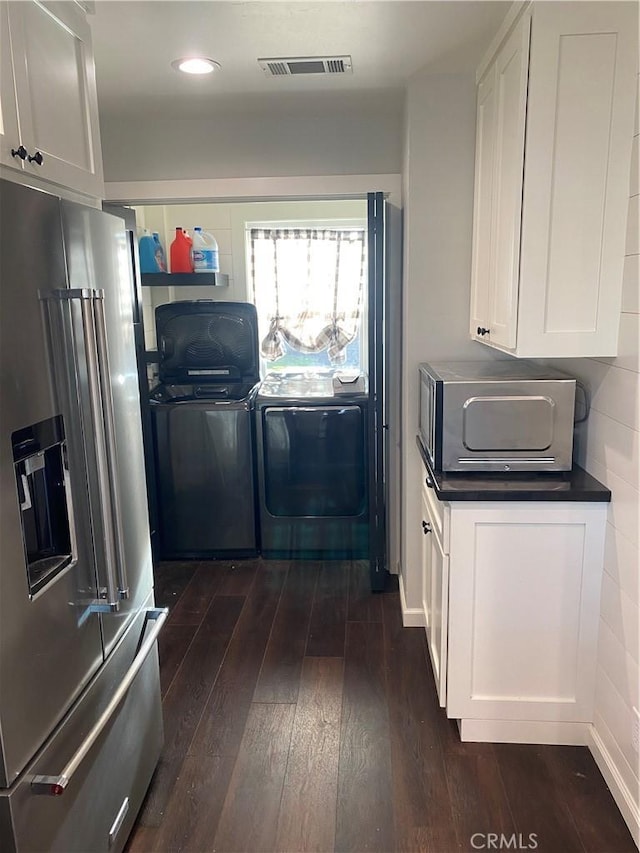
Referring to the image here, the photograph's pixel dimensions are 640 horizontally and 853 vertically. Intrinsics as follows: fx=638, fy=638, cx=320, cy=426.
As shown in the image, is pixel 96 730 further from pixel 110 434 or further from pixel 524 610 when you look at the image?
pixel 524 610

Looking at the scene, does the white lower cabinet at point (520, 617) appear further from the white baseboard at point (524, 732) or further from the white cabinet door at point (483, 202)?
the white cabinet door at point (483, 202)

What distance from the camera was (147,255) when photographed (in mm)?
3764

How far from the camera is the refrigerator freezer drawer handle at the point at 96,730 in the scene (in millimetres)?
1272

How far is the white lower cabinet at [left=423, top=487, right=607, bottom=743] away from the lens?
201 centimetres

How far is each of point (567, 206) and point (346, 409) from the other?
1.90 m

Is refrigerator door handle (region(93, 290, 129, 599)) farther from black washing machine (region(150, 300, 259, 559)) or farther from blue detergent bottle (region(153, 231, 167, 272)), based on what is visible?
blue detergent bottle (region(153, 231, 167, 272))

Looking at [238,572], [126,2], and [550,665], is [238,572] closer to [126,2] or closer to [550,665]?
[550,665]

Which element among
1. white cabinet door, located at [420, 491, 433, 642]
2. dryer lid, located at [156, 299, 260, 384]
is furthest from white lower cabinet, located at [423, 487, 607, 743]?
dryer lid, located at [156, 299, 260, 384]

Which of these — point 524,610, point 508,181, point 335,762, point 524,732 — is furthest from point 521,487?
point 335,762

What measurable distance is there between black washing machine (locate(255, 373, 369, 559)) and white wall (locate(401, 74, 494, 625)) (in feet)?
2.72

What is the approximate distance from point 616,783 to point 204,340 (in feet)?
9.78

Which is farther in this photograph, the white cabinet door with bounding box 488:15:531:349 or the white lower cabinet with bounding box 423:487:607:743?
the white lower cabinet with bounding box 423:487:607:743

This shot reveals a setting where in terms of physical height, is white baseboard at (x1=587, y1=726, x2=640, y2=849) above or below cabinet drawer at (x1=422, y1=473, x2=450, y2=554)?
below

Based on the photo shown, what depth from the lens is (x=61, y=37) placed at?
1.63 meters
